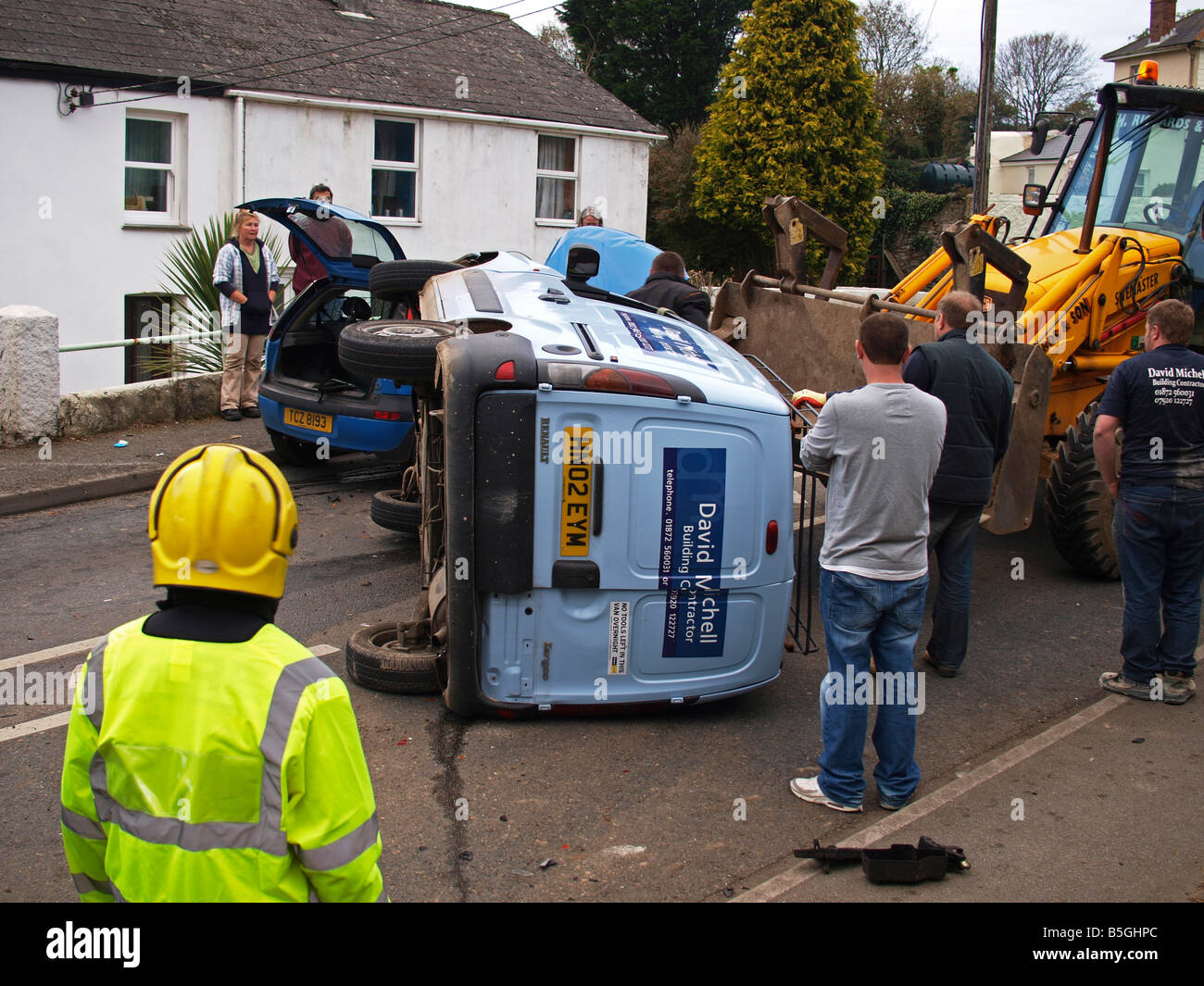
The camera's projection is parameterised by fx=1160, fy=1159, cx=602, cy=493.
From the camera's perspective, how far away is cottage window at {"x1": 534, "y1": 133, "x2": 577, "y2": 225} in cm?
2269

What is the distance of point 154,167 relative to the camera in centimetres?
1792

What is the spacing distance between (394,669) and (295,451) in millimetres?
5250

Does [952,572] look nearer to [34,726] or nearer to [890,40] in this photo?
[34,726]

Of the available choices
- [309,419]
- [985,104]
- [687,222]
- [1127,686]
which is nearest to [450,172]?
[687,222]

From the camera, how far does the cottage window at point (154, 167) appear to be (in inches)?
699

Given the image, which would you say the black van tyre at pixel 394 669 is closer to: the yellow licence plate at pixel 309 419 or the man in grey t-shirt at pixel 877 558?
the man in grey t-shirt at pixel 877 558

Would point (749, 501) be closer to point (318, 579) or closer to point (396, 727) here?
point (396, 727)

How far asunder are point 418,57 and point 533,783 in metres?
19.6

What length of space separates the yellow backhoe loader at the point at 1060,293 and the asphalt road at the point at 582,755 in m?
0.86

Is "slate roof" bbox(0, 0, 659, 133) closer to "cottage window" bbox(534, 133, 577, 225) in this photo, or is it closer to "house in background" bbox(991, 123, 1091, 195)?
"cottage window" bbox(534, 133, 577, 225)

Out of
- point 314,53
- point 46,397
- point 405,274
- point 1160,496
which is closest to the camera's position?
point 1160,496

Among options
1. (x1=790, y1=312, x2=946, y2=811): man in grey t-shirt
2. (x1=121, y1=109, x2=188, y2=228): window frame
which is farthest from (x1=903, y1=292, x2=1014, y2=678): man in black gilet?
(x1=121, y1=109, x2=188, y2=228): window frame

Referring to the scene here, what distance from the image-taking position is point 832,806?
4.56m
